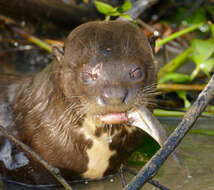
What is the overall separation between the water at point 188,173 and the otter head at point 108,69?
44 cm

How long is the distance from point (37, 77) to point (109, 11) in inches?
27.6

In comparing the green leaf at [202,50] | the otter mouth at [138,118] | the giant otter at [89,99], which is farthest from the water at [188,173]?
the green leaf at [202,50]

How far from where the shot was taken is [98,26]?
219 centimetres

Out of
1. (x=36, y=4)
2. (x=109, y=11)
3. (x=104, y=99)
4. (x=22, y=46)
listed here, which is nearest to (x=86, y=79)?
(x=104, y=99)

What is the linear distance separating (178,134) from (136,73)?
0.47m

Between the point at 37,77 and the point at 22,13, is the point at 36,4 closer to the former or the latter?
the point at 22,13

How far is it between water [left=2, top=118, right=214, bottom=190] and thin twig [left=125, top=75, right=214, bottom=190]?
0.68 m

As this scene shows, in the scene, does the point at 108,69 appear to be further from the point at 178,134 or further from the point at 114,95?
the point at 178,134

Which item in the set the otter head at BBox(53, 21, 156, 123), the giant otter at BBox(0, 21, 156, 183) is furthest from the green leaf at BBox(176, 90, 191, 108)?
the otter head at BBox(53, 21, 156, 123)

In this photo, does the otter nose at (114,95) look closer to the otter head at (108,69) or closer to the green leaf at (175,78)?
the otter head at (108,69)

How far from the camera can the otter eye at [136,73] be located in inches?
79.7

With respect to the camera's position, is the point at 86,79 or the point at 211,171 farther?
the point at 211,171

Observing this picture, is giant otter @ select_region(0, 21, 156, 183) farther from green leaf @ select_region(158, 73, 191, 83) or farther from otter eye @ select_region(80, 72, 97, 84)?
green leaf @ select_region(158, 73, 191, 83)

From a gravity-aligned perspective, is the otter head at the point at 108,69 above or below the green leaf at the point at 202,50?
below
